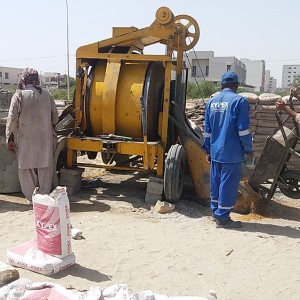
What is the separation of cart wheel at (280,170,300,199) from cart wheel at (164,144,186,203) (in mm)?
1384

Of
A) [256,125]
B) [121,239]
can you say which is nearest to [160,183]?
[121,239]

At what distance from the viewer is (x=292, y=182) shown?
19.1ft

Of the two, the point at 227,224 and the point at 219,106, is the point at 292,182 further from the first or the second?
the point at 219,106

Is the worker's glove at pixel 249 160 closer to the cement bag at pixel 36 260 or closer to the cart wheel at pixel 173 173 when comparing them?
the cart wheel at pixel 173 173

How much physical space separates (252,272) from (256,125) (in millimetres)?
5940

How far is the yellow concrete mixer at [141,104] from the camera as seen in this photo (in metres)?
6.28

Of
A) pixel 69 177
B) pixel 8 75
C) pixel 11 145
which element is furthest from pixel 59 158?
pixel 8 75

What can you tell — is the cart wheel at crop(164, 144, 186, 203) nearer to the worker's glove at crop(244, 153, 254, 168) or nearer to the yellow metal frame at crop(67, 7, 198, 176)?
the yellow metal frame at crop(67, 7, 198, 176)

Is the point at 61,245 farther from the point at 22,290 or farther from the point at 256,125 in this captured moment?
the point at 256,125

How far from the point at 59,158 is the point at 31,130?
119cm

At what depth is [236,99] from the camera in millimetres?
5066

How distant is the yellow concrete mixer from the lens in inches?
247

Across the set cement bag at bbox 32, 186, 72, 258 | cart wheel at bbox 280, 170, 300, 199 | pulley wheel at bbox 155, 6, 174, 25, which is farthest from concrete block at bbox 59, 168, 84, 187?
cart wheel at bbox 280, 170, 300, 199

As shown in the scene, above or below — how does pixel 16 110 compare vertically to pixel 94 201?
above
